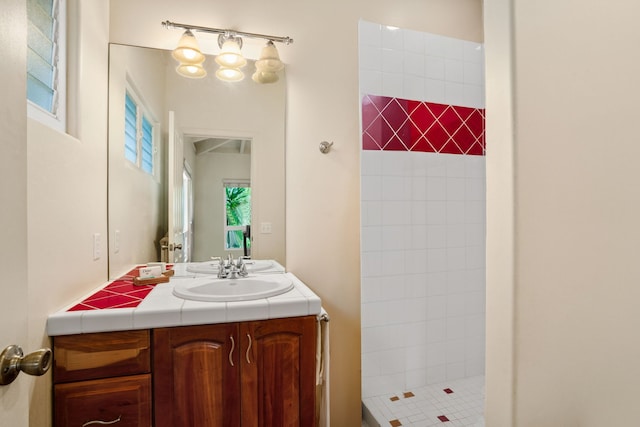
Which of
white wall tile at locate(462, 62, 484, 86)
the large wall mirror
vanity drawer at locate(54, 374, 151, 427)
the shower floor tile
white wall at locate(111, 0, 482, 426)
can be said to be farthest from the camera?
white wall tile at locate(462, 62, 484, 86)

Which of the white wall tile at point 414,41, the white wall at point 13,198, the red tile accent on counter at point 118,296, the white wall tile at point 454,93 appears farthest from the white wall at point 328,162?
the white wall at point 13,198

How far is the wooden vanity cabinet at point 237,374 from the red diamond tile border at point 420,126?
3.95ft

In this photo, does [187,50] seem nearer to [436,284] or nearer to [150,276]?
[150,276]

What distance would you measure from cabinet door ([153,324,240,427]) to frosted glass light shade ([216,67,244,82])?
1.29 m

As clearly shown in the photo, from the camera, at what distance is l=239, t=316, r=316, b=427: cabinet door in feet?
4.30

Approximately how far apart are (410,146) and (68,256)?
71.6 inches

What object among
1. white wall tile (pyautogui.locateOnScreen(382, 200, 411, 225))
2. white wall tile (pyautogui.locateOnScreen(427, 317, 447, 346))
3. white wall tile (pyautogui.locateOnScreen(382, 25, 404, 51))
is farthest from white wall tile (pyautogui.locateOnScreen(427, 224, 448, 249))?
white wall tile (pyautogui.locateOnScreen(382, 25, 404, 51))

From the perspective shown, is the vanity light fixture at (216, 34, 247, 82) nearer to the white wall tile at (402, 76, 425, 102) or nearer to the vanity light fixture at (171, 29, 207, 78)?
the vanity light fixture at (171, 29, 207, 78)

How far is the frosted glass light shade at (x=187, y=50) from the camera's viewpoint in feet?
5.62

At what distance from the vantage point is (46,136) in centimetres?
109

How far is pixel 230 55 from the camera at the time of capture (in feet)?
5.86

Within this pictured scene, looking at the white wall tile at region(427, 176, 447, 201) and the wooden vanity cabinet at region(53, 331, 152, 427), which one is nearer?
the wooden vanity cabinet at region(53, 331, 152, 427)

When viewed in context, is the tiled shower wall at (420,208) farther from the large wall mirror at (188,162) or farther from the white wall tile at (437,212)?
the large wall mirror at (188,162)

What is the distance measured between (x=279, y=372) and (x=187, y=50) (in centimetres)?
159
